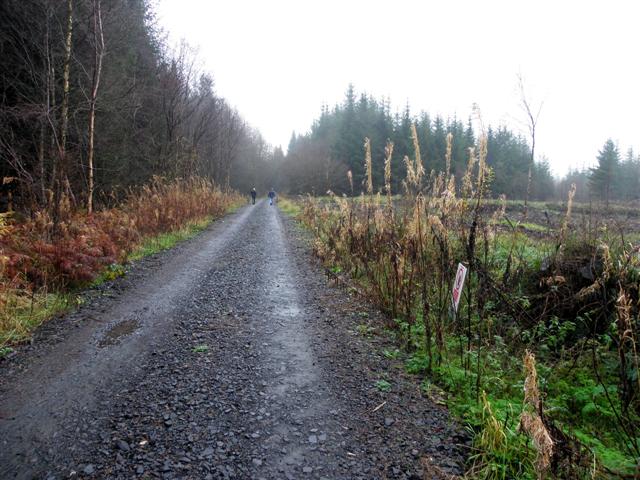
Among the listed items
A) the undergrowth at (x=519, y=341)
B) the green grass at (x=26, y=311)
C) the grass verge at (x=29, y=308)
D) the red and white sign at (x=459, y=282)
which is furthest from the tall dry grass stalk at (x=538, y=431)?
the green grass at (x=26, y=311)

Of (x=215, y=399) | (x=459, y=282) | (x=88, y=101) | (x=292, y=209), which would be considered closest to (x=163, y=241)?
(x=88, y=101)

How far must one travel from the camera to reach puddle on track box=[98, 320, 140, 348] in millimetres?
4223

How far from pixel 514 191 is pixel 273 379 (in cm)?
5228

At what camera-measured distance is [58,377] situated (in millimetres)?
3438

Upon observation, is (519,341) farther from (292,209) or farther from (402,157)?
(402,157)

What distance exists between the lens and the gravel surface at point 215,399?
A: 95.7 inches

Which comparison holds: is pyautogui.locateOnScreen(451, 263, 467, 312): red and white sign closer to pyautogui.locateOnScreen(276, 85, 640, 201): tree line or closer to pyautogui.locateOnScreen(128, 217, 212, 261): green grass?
pyautogui.locateOnScreen(128, 217, 212, 261): green grass

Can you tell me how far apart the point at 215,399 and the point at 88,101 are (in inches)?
399

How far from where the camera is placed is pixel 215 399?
3.14 meters

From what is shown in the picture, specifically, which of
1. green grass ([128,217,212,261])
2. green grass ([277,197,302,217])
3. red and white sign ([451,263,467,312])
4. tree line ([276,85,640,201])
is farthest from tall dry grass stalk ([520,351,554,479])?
tree line ([276,85,640,201])

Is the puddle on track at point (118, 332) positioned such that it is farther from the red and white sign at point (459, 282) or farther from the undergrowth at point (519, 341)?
the red and white sign at point (459, 282)

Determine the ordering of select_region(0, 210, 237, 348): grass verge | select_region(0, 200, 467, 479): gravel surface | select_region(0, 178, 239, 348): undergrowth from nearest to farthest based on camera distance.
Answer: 1. select_region(0, 200, 467, 479): gravel surface
2. select_region(0, 210, 237, 348): grass verge
3. select_region(0, 178, 239, 348): undergrowth

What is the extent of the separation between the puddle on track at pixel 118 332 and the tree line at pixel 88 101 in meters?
4.44

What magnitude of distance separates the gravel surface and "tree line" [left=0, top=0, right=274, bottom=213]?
4969 mm
